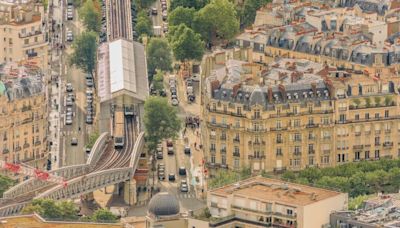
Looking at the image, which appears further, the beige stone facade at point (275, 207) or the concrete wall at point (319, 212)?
the beige stone facade at point (275, 207)

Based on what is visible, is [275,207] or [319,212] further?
[275,207]

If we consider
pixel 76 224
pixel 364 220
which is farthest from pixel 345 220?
pixel 76 224

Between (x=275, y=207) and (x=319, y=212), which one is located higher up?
(x=275, y=207)

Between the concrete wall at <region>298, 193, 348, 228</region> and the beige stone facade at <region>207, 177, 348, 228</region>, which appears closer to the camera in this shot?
the concrete wall at <region>298, 193, 348, 228</region>

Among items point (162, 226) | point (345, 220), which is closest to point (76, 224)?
point (162, 226)

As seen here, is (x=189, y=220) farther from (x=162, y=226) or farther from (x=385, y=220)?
(x=385, y=220)

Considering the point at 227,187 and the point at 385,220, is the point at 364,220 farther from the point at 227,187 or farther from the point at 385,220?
the point at 227,187
